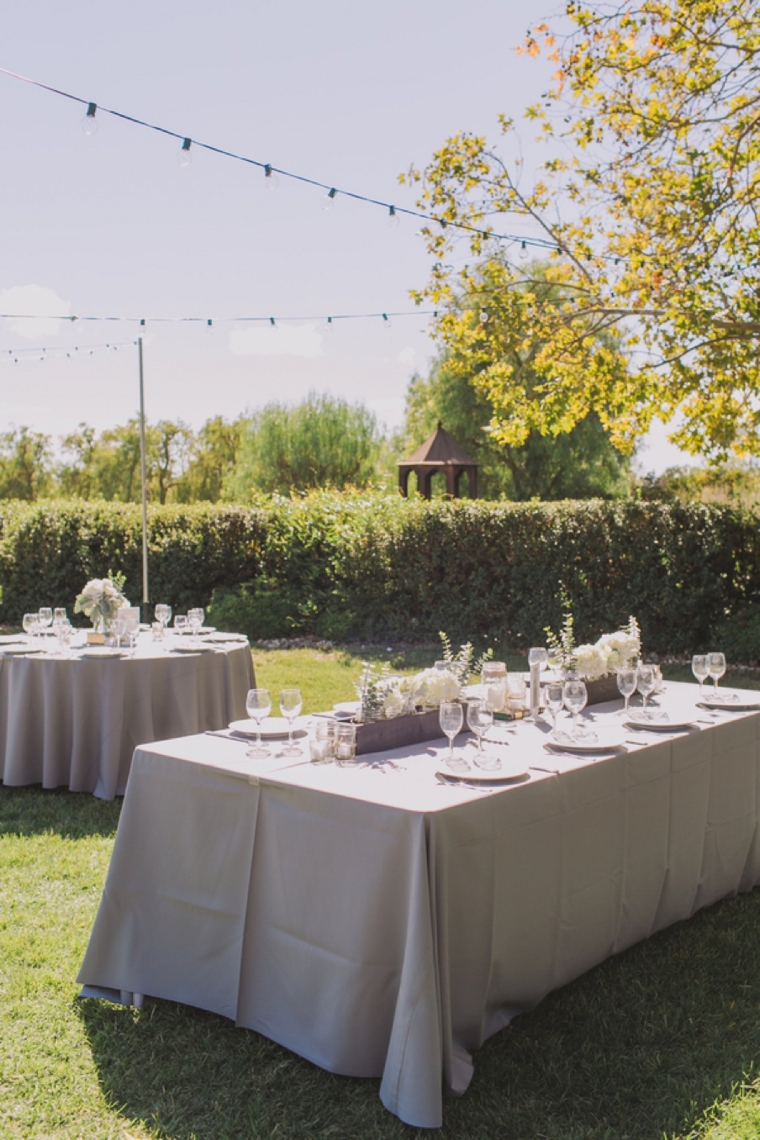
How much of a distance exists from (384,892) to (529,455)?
79.1ft

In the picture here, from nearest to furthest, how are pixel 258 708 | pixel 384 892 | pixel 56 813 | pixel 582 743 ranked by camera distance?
pixel 384 892 < pixel 258 708 < pixel 582 743 < pixel 56 813

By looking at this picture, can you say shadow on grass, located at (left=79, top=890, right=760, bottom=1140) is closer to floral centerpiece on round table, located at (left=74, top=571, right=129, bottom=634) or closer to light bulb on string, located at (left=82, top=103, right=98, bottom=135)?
floral centerpiece on round table, located at (left=74, top=571, right=129, bottom=634)

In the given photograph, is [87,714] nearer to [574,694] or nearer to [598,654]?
[598,654]

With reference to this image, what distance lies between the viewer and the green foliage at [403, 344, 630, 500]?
83.6 ft

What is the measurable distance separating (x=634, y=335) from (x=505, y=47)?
3215 mm

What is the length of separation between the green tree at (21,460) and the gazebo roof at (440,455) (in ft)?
107

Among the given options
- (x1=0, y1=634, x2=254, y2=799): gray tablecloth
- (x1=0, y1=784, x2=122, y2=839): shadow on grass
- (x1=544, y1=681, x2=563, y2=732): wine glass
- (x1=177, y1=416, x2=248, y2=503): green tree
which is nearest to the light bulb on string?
(x1=0, y1=634, x2=254, y2=799): gray tablecloth

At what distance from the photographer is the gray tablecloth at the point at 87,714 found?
18.7ft

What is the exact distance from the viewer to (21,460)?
46312 millimetres

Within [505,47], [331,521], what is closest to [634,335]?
[505,47]

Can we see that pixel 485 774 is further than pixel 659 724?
No

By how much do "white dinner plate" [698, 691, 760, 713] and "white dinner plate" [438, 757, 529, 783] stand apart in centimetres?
148

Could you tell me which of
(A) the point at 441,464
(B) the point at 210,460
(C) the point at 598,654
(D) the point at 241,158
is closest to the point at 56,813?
(C) the point at 598,654

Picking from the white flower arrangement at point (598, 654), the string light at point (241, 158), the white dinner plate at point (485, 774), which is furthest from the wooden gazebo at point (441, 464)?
the white dinner plate at point (485, 774)
